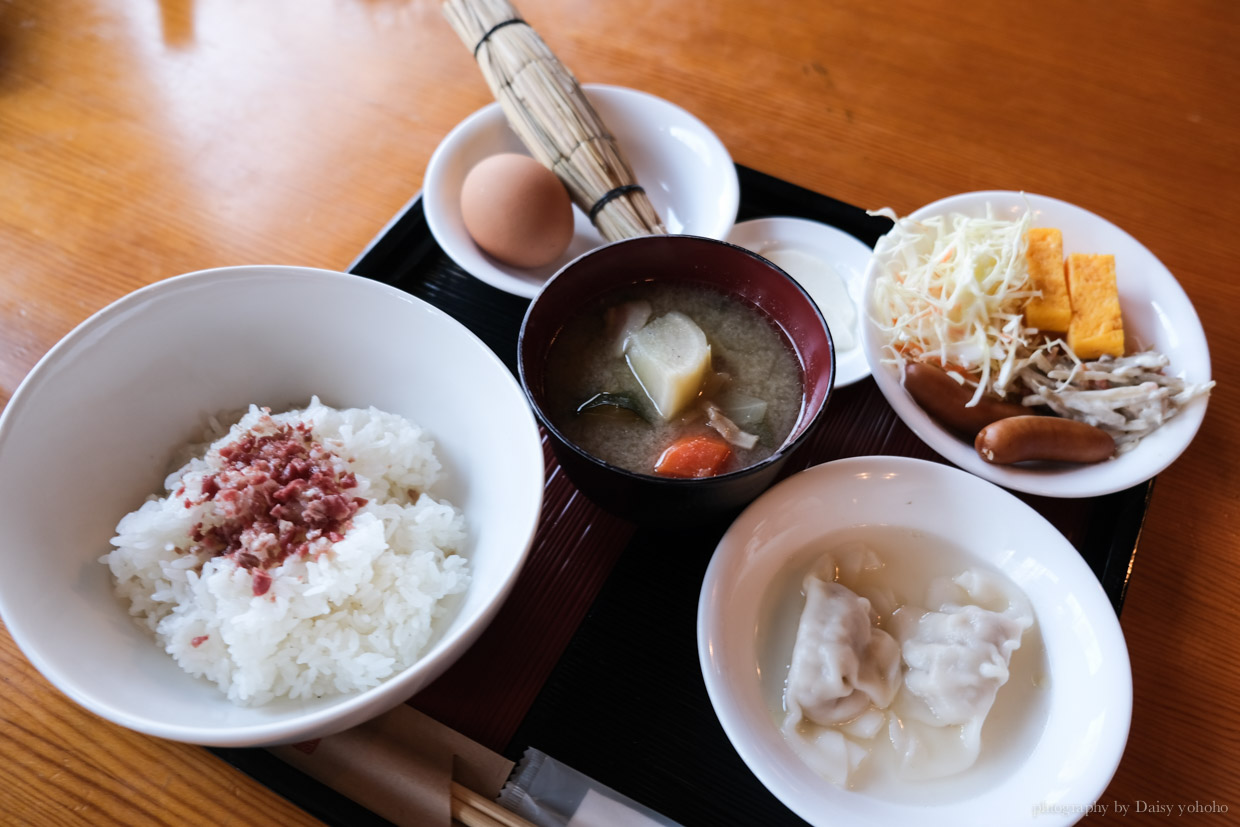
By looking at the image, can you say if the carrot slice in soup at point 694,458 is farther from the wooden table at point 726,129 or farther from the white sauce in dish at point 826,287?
the wooden table at point 726,129

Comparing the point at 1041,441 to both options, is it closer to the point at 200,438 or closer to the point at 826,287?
the point at 826,287

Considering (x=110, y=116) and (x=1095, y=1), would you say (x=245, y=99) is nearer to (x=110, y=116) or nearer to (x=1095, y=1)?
(x=110, y=116)

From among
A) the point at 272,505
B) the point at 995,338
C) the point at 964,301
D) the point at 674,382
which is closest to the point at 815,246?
the point at 964,301

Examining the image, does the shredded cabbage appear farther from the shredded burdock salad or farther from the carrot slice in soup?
the carrot slice in soup

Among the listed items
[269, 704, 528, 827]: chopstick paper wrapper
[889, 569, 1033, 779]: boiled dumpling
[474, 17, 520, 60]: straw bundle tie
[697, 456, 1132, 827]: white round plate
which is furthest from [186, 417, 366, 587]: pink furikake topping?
[474, 17, 520, 60]: straw bundle tie

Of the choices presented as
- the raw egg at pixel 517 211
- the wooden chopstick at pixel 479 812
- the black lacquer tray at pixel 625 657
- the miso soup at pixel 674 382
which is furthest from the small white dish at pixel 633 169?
the wooden chopstick at pixel 479 812

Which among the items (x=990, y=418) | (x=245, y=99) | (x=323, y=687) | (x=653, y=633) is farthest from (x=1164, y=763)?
(x=245, y=99)

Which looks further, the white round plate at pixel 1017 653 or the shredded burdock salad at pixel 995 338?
the shredded burdock salad at pixel 995 338
